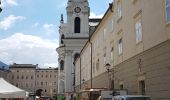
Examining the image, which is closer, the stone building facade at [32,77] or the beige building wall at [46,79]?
the stone building facade at [32,77]

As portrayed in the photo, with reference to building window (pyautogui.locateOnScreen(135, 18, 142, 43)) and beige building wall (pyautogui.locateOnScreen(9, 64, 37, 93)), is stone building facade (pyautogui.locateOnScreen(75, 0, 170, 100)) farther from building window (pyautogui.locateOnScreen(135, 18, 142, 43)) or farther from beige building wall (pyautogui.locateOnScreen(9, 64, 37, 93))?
beige building wall (pyautogui.locateOnScreen(9, 64, 37, 93))

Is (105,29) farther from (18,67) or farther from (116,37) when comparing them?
(18,67)

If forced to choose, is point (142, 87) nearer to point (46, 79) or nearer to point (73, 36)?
point (73, 36)

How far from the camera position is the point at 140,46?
2503 cm

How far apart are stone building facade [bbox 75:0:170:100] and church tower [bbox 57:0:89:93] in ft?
195

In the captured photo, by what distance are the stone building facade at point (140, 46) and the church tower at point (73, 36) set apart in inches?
2335

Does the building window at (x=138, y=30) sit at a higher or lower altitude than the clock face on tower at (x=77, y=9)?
lower

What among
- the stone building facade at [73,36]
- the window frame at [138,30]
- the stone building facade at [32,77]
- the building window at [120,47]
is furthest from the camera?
the stone building facade at [32,77]

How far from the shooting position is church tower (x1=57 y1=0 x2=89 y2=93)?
326 feet

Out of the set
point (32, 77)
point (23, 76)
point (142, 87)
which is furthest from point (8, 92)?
point (32, 77)

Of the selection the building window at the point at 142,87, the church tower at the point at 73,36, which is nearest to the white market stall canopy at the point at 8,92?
the building window at the point at 142,87

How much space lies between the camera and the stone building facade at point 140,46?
20.2m

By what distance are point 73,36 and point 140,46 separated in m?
75.6

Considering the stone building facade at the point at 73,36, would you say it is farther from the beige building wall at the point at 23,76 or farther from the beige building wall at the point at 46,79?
the beige building wall at the point at 46,79
